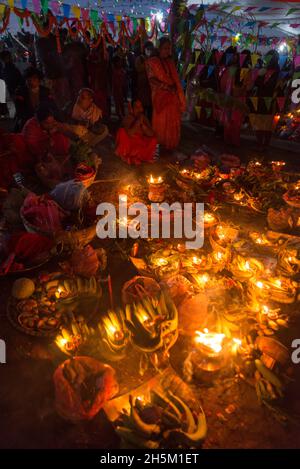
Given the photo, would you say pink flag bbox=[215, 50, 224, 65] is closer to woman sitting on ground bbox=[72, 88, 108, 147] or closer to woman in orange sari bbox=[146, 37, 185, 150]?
woman in orange sari bbox=[146, 37, 185, 150]

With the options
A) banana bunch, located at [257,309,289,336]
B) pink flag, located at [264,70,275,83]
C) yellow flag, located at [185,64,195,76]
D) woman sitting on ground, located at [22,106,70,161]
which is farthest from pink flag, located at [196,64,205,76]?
banana bunch, located at [257,309,289,336]

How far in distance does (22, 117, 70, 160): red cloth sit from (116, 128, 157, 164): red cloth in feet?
4.09

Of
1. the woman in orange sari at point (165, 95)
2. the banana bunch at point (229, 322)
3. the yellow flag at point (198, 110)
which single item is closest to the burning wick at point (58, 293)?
the banana bunch at point (229, 322)

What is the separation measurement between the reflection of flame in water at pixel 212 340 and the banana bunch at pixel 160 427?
0.44 meters

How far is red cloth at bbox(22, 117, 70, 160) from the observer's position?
476 centimetres

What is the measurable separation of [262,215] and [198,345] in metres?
2.74

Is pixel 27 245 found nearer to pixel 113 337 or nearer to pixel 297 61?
pixel 113 337

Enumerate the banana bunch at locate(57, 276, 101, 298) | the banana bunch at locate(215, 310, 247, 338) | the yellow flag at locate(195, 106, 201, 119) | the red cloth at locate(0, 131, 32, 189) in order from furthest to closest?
the yellow flag at locate(195, 106, 201, 119) < the red cloth at locate(0, 131, 32, 189) < the banana bunch at locate(57, 276, 101, 298) < the banana bunch at locate(215, 310, 247, 338)

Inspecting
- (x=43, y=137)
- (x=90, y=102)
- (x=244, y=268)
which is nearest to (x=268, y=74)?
(x=90, y=102)

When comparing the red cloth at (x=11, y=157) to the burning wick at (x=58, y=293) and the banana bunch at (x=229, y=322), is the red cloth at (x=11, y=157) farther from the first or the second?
the banana bunch at (x=229, y=322)

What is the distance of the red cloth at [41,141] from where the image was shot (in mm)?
4762

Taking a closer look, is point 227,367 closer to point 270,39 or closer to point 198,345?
point 198,345

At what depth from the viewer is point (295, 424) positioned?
2105 mm
